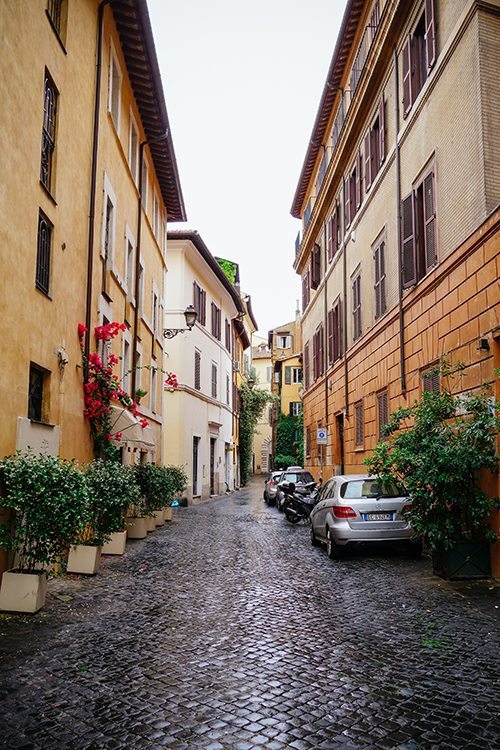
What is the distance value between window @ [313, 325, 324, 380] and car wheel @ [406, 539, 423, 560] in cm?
1529

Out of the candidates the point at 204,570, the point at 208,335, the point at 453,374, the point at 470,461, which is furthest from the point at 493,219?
the point at 208,335

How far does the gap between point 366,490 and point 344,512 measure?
59 centimetres

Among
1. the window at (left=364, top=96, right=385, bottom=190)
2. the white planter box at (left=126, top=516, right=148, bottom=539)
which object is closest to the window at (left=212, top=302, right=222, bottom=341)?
the window at (left=364, top=96, right=385, bottom=190)

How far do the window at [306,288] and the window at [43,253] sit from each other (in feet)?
66.1

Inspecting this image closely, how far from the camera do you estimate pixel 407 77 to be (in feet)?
46.5

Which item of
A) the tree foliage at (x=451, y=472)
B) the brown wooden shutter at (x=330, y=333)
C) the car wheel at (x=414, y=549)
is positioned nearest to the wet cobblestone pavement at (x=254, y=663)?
the tree foliage at (x=451, y=472)

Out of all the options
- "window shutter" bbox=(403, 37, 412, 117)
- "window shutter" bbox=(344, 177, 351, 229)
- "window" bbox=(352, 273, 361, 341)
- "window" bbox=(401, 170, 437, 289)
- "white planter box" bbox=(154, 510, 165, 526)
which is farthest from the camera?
"window shutter" bbox=(344, 177, 351, 229)

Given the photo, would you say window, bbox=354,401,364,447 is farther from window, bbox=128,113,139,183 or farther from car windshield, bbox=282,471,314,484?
window, bbox=128,113,139,183

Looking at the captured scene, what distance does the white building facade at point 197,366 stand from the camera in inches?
1115

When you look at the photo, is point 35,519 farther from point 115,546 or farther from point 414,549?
point 414,549

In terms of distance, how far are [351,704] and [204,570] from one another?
6319 mm

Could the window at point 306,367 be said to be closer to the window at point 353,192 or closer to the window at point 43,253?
the window at point 353,192

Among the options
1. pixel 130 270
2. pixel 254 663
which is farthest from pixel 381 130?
pixel 254 663

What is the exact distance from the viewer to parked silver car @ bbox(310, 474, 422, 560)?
1106 centimetres
